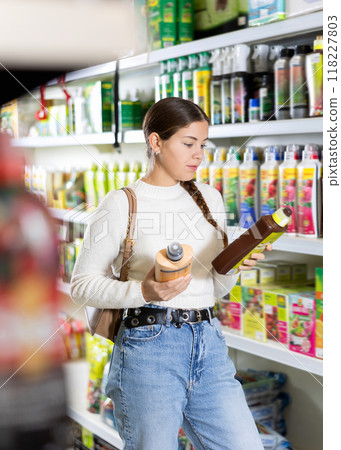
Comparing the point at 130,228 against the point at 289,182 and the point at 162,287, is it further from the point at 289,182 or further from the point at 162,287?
the point at 289,182

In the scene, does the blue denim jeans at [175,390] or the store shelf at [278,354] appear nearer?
the blue denim jeans at [175,390]

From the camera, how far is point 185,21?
139 cm

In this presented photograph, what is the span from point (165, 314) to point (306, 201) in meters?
0.44

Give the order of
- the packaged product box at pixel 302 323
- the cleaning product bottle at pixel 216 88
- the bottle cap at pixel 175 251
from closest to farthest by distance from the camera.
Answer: the bottle cap at pixel 175 251, the packaged product box at pixel 302 323, the cleaning product bottle at pixel 216 88

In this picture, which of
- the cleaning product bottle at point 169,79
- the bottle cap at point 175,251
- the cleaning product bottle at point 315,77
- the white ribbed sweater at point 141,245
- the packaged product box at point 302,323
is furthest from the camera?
the cleaning product bottle at point 169,79

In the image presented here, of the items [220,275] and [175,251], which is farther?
[220,275]

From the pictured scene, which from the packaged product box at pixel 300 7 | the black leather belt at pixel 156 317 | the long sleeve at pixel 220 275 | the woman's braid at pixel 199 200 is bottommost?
the black leather belt at pixel 156 317

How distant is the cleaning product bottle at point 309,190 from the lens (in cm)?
105

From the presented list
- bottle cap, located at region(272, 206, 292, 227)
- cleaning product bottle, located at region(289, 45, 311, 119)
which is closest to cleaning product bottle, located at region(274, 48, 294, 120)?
cleaning product bottle, located at region(289, 45, 311, 119)

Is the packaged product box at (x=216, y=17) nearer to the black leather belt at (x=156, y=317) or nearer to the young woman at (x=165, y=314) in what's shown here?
the young woman at (x=165, y=314)

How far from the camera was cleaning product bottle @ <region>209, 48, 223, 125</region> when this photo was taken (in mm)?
1232

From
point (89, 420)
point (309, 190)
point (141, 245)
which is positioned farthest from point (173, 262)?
point (89, 420)

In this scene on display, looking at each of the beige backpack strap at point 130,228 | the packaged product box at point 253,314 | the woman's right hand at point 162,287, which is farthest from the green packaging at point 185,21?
the woman's right hand at point 162,287
